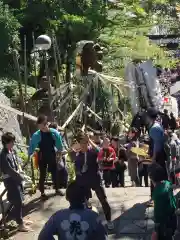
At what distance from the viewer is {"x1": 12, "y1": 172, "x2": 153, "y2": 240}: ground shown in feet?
24.2

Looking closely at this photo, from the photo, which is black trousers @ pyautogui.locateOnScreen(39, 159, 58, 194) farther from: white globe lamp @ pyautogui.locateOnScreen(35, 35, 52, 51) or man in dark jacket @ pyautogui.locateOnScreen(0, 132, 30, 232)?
white globe lamp @ pyautogui.locateOnScreen(35, 35, 52, 51)

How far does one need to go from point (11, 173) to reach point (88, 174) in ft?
3.36

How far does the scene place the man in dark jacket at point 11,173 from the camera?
23.2 ft

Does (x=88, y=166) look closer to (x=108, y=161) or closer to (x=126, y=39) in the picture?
(x=108, y=161)

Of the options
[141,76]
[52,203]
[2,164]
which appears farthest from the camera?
[141,76]

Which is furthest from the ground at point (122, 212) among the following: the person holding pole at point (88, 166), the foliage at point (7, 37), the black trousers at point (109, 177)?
the foliage at point (7, 37)

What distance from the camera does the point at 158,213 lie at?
219 inches

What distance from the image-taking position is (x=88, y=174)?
7.16 meters

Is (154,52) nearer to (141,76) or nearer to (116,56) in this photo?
(116,56)

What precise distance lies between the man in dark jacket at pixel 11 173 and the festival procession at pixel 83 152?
14 millimetres

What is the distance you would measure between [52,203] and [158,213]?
3.22 meters

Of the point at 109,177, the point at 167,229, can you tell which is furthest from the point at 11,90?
the point at 167,229

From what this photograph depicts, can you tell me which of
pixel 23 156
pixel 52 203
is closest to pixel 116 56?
pixel 23 156

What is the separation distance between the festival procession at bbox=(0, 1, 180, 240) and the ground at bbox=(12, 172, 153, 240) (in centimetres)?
2
